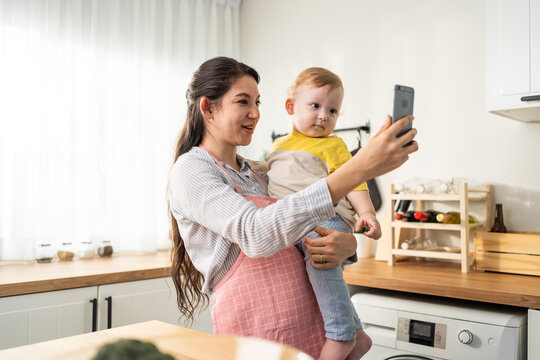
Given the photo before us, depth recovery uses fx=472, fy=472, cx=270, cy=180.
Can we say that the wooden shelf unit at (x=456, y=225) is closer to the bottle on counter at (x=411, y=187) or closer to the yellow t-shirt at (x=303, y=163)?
the bottle on counter at (x=411, y=187)

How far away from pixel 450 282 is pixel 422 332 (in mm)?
221

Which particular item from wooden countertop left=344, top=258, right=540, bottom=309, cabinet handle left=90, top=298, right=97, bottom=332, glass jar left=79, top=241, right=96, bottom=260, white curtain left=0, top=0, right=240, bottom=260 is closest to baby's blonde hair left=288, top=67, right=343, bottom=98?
wooden countertop left=344, top=258, right=540, bottom=309

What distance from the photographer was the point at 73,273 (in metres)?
2.04

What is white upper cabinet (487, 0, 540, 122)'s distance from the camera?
1.88m

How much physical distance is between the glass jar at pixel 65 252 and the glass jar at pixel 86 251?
0.16ft

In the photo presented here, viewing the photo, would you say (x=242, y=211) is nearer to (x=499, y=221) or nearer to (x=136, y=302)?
(x=136, y=302)

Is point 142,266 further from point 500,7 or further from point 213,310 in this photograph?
point 500,7

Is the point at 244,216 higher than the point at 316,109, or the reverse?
the point at 316,109

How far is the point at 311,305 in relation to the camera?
3.96 ft

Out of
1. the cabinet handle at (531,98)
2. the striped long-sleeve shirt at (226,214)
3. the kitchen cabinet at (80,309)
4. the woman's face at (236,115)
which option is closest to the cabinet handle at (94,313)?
the kitchen cabinet at (80,309)

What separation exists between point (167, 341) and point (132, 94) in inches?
97.9

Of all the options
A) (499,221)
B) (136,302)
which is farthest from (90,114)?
(499,221)

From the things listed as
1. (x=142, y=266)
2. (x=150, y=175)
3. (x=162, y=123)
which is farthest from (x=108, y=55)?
(x=142, y=266)

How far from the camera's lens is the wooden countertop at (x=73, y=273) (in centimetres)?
183
